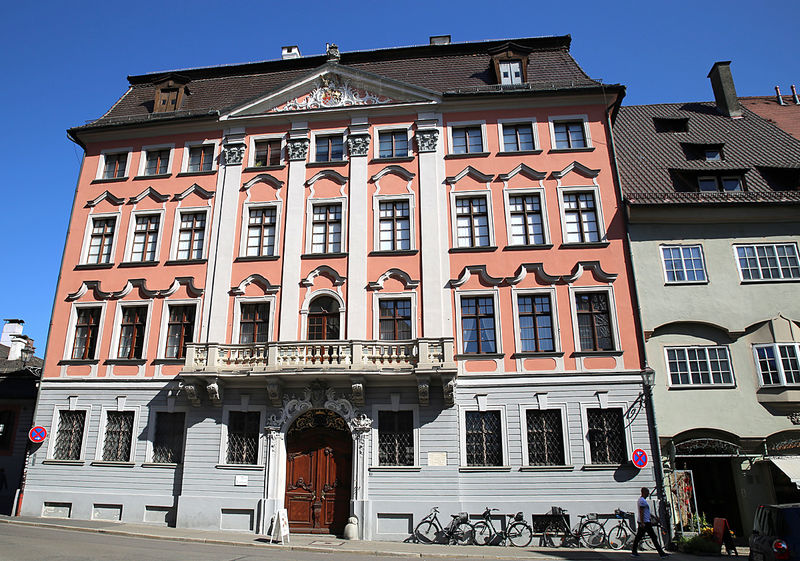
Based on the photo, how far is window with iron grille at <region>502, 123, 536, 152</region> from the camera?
906 inches

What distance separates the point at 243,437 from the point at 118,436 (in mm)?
5273

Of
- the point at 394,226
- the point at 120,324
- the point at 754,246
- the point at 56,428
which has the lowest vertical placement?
the point at 56,428

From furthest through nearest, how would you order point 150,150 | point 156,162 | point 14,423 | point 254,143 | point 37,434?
1. point 14,423
2. point 150,150
3. point 156,162
4. point 254,143
5. point 37,434

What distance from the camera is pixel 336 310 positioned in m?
21.4

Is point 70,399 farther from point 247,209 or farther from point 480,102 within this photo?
point 480,102

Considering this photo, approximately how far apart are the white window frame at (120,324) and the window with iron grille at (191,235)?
2474 mm

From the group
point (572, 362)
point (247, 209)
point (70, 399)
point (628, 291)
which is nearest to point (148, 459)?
point (70, 399)

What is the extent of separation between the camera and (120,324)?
22703 millimetres

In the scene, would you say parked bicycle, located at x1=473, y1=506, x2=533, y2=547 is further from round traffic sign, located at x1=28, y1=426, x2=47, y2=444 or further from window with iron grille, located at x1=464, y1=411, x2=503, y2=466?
round traffic sign, located at x1=28, y1=426, x2=47, y2=444

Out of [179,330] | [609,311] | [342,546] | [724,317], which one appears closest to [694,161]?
[724,317]

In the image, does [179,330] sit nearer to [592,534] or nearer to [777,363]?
[592,534]

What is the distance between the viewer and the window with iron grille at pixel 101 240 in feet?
78.8

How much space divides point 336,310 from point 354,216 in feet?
13.1

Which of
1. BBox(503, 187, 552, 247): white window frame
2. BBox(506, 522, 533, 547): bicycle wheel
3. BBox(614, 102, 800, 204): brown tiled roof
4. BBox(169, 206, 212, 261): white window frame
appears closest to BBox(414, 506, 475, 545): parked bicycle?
BBox(506, 522, 533, 547): bicycle wheel
